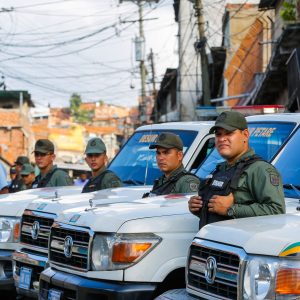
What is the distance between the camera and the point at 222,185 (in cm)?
492

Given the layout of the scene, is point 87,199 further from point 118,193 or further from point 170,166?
point 170,166

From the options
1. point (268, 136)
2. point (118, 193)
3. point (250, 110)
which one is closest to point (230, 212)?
point (268, 136)

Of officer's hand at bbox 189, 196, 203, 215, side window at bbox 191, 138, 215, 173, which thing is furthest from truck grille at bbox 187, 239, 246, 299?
side window at bbox 191, 138, 215, 173

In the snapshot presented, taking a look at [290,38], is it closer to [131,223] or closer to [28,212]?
[28,212]

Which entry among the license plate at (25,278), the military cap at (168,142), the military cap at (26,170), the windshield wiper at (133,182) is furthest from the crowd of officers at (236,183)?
the military cap at (26,170)

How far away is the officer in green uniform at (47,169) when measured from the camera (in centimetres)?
920

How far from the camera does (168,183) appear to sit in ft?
21.5

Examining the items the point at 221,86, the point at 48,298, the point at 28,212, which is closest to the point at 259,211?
the point at 48,298

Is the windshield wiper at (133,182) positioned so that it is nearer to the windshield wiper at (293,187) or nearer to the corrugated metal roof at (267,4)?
the windshield wiper at (293,187)

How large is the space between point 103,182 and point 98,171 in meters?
0.26

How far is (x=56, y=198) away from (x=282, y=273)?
3.88m

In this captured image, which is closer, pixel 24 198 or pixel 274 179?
pixel 274 179

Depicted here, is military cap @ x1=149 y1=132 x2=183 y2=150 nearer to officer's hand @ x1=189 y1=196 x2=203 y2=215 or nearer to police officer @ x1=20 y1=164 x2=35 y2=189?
officer's hand @ x1=189 y1=196 x2=203 y2=215

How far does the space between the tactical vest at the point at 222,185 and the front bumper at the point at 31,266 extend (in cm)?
211
